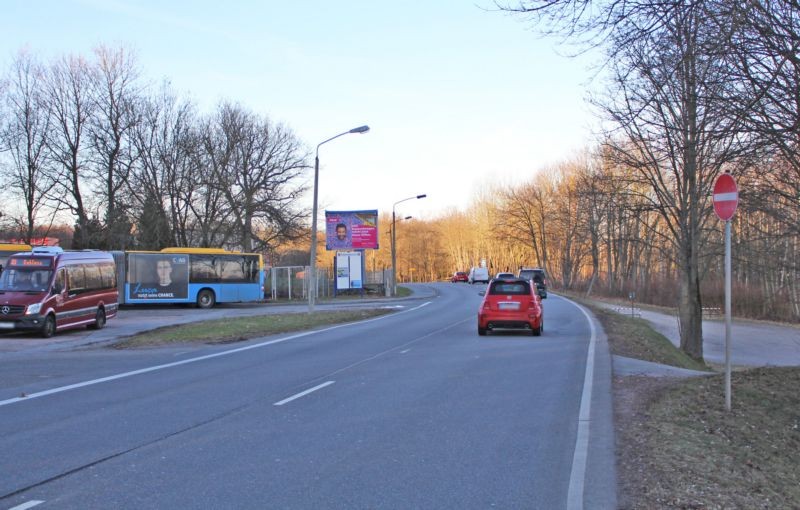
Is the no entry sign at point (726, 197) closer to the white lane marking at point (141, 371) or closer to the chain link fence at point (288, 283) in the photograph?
the white lane marking at point (141, 371)

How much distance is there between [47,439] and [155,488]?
233 cm

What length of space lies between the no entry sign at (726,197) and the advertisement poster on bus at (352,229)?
39.7 meters

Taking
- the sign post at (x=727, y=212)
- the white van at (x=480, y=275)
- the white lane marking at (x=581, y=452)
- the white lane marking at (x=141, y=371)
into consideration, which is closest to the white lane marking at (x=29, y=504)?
the white lane marking at (x=581, y=452)

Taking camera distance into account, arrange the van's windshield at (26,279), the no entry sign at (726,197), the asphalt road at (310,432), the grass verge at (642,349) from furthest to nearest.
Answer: the van's windshield at (26,279), the grass verge at (642,349), the no entry sign at (726,197), the asphalt road at (310,432)

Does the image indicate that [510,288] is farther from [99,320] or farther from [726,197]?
[99,320]

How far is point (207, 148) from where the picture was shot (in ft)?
155

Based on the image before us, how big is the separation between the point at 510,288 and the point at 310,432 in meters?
12.4

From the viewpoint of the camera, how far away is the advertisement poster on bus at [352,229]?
4784cm

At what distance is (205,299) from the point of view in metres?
37.5

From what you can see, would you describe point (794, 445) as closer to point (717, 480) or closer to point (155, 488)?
point (717, 480)

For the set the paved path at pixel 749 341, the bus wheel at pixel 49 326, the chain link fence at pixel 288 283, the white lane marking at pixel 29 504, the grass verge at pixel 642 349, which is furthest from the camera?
the chain link fence at pixel 288 283

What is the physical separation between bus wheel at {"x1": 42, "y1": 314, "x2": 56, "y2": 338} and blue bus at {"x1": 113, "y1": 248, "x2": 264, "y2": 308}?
49.6ft

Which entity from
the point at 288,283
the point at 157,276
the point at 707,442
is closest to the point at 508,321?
the point at 707,442

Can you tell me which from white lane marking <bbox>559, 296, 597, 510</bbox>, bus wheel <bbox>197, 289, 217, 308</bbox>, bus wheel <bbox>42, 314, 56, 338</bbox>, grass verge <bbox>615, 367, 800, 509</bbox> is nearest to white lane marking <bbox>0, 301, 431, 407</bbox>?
bus wheel <bbox>42, 314, 56, 338</bbox>
